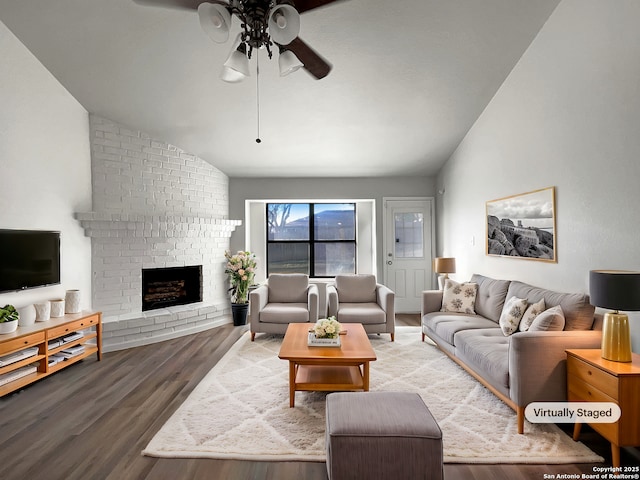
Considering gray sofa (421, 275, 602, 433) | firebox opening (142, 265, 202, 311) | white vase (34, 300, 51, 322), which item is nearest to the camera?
gray sofa (421, 275, 602, 433)

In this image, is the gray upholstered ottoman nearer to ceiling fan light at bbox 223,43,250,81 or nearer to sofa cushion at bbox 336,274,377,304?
ceiling fan light at bbox 223,43,250,81

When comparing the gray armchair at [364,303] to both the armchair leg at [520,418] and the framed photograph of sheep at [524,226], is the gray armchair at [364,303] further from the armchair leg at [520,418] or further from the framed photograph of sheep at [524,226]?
the armchair leg at [520,418]

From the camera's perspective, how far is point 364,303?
515 cm

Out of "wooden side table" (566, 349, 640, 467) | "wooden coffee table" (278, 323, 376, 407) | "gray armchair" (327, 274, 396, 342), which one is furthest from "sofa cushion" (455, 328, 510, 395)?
"gray armchair" (327, 274, 396, 342)

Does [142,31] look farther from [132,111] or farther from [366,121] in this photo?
[366,121]

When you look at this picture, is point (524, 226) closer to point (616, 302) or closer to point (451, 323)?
point (451, 323)

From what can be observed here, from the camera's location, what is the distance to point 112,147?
458 cm

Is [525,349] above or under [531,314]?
under

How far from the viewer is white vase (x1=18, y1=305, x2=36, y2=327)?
3408mm

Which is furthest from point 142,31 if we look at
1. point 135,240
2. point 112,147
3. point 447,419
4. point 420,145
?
point 447,419

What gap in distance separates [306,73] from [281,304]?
3.01 meters

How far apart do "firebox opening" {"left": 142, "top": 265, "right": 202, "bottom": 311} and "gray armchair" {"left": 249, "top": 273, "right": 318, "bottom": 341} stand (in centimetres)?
118

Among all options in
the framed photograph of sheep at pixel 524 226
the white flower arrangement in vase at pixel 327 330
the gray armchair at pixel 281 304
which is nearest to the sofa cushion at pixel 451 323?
the framed photograph of sheep at pixel 524 226

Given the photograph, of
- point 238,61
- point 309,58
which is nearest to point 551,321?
point 309,58
